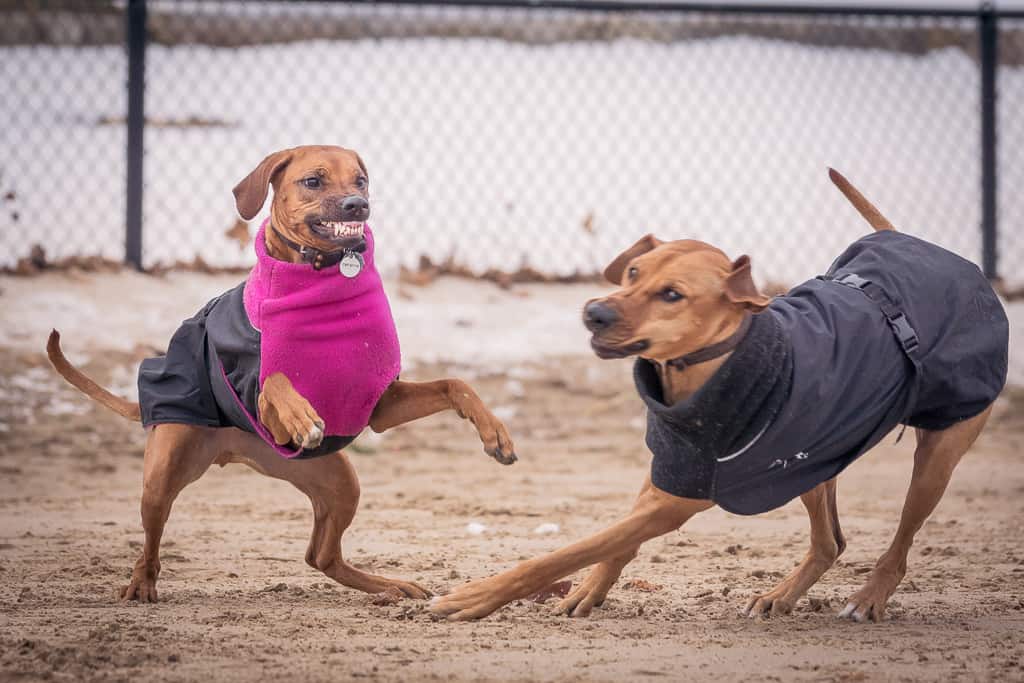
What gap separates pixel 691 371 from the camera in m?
3.48

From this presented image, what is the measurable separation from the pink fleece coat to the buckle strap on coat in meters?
1.42

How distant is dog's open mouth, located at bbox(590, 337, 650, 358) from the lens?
10.9ft

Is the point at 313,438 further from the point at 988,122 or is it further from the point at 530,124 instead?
the point at 988,122

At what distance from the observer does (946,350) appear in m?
3.90

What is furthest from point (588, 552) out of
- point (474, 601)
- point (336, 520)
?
point (336, 520)

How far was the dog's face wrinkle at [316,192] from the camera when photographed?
13.0 feet

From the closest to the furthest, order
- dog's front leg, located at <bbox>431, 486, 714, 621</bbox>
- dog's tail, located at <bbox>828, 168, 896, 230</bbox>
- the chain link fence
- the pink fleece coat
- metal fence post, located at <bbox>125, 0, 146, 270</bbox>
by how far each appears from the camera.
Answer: dog's front leg, located at <bbox>431, 486, 714, 621</bbox>
the pink fleece coat
dog's tail, located at <bbox>828, 168, 896, 230</bbox>
metal fence post, located at <bbox>125, 0, 146, 270</bbox>
the chain link fence

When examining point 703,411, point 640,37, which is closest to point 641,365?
point 703,411

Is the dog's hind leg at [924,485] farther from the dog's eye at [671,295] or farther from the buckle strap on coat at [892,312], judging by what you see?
the dog's eye at [671,295]

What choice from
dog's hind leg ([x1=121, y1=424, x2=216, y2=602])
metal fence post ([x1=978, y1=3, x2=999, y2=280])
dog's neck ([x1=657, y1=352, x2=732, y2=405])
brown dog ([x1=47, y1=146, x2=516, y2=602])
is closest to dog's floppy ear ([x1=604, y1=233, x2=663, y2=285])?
dog's neck ([x1=657, y1=352, x2=732, y2=405])

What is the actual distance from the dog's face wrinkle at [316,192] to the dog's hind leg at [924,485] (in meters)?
1.85

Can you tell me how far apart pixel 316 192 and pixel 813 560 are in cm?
193

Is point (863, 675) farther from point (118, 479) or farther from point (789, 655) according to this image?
point (118, 479)

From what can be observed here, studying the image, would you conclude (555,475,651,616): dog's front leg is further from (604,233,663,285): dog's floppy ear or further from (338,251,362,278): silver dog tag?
(338,251,362,278): silver dog tag
